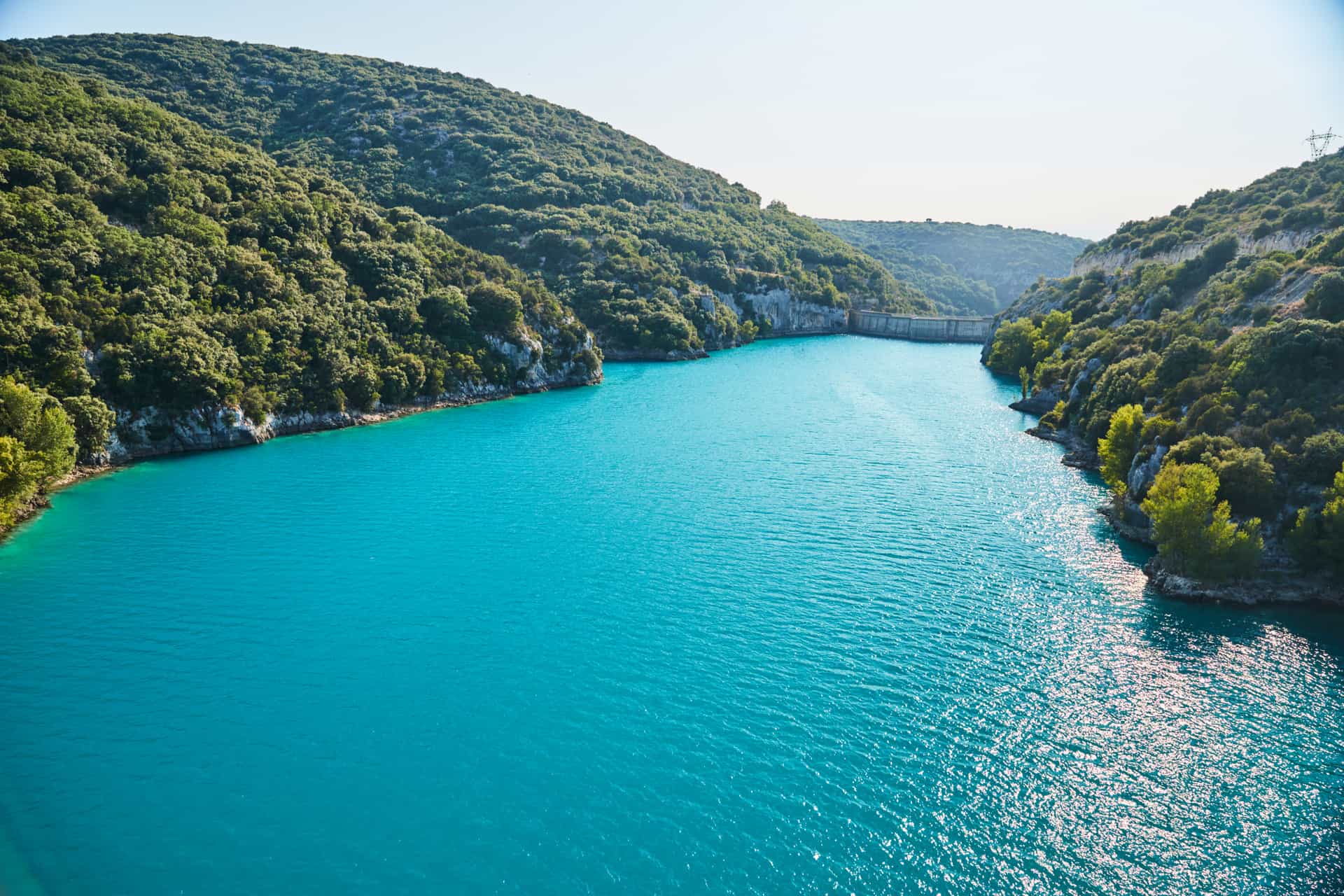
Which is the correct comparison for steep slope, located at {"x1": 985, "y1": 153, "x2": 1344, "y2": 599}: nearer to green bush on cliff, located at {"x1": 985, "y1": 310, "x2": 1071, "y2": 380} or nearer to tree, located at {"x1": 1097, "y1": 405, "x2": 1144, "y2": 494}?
tree, located at {"x1": 1097, "y1": 405, "x2": 1144, "y2": 494}

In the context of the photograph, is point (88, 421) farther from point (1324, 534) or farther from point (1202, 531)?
point (1324, 534)

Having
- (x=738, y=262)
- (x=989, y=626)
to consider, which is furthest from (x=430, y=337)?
(x=738, y=262)

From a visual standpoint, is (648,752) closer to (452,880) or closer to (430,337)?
(452,880)

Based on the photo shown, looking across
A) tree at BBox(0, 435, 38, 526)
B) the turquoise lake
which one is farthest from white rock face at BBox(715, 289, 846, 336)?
tree at BBox(0, 435, 38, 526)

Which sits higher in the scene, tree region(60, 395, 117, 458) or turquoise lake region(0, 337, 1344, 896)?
tree region(60, 395, 117, 458)

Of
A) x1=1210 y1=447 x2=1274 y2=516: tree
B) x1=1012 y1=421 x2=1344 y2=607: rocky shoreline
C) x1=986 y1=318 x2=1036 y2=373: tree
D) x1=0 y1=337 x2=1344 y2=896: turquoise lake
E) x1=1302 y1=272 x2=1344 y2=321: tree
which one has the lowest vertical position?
x1=0 y1=337 x2=1344 y2=896: turquoise lake

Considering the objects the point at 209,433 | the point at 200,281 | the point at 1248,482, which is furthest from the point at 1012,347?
the point at 200,281

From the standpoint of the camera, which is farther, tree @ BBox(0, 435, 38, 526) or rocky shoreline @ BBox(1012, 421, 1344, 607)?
tree @ BBox(0, 435, 38, 526)
